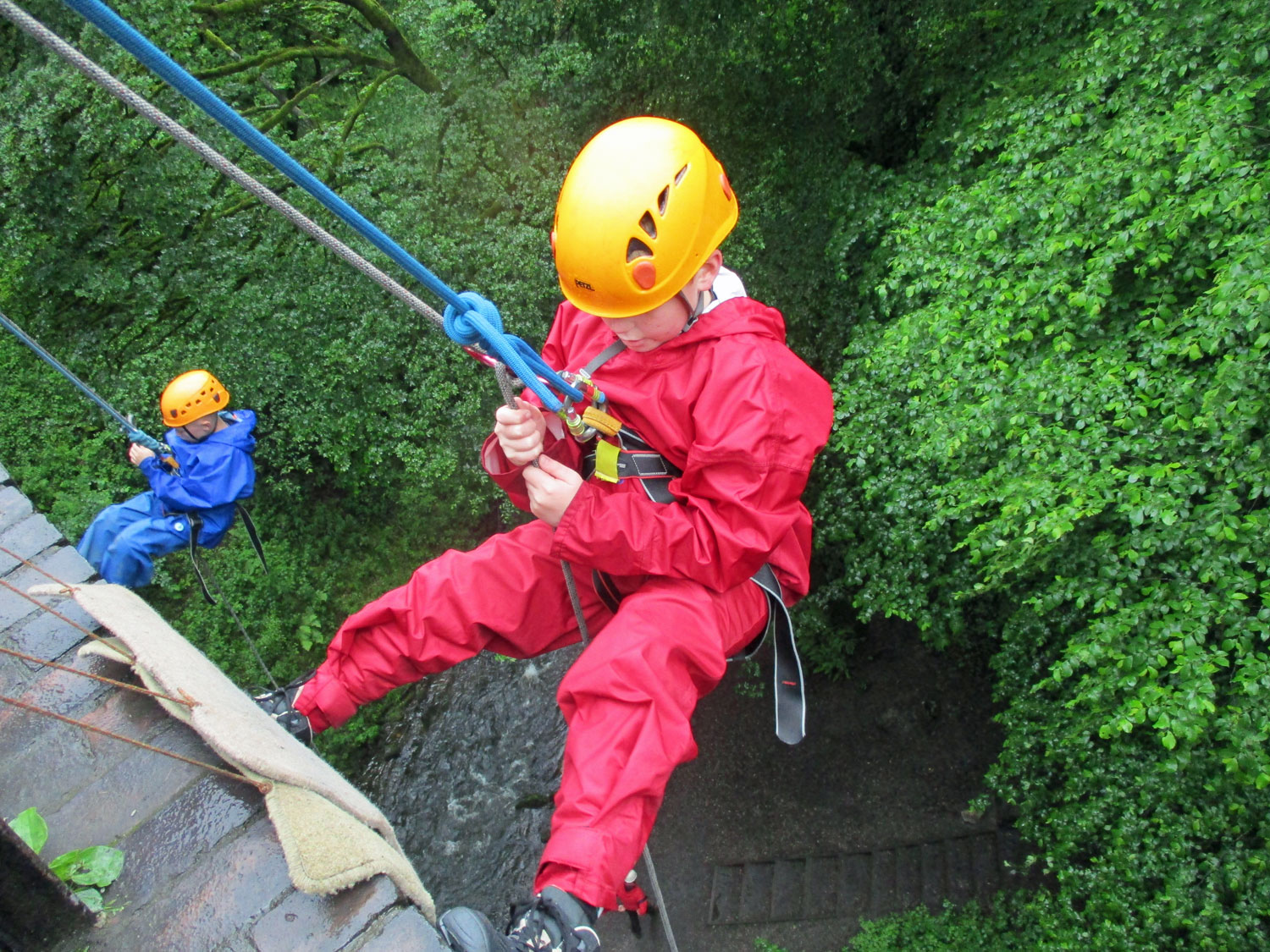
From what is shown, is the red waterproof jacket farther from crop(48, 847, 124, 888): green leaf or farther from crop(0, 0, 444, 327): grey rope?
crop(48, 847, 124, 888): green leaf

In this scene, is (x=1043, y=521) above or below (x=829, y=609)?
above

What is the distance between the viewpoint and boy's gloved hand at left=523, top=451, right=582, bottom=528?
2199mm

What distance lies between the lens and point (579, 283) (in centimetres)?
217

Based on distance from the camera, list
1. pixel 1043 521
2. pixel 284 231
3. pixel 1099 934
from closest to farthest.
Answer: pixel 1043 521 → pixel 1099 934 → pixel 284 231

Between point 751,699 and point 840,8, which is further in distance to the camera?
point 751,699

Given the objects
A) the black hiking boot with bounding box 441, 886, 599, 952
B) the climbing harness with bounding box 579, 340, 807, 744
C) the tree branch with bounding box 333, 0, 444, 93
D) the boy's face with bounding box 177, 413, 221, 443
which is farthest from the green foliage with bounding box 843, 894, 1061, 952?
the tree branch with bounding box 333, 0, 444, 93

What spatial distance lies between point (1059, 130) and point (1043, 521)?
5.23 ft

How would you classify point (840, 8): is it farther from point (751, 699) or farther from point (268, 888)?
point (268, 888)

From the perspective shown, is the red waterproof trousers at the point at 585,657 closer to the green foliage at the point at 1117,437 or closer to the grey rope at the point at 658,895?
the grey rope at the point at 658,895

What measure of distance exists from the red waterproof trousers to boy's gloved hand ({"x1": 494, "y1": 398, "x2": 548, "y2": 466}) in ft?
1.60

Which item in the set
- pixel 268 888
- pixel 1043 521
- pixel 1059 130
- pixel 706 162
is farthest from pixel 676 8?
pixel 268 888

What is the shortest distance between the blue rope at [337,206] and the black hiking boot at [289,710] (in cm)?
135

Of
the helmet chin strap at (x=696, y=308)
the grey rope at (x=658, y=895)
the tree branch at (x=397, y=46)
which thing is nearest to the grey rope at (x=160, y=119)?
the helmet chin strap at (x=696, y=308)

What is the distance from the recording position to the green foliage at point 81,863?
5.03ft
